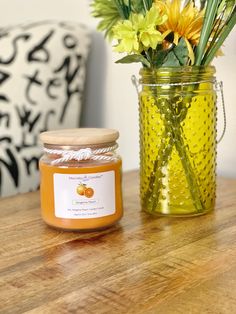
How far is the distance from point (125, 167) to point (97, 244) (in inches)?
24.1

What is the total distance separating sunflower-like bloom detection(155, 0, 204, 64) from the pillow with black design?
0.52 metres

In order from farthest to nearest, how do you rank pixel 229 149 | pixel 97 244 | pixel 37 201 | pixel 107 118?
pixel 107 118 → pixel 229 149 → pixel 37 201 → pixel 97 244

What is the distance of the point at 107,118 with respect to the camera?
1.22 meters

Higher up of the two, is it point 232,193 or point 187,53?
point 187,53

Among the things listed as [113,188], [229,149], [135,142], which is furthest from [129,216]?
[135,142]

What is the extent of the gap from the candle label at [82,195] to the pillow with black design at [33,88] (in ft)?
1.54

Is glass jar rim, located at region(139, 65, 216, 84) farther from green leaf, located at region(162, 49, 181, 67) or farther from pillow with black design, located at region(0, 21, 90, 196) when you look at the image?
pillow with black design, located at region(0, 21, 90, 196)

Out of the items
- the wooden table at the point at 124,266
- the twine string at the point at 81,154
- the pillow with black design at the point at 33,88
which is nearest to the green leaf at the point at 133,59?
the twine string at the point at 81,154

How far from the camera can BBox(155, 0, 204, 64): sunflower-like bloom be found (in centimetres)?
64

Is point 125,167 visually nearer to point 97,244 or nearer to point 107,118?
point 107,118

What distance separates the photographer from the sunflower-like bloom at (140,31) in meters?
0.60

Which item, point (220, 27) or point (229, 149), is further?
point (229, 149)

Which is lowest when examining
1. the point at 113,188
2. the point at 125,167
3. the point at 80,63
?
the point at 125,167

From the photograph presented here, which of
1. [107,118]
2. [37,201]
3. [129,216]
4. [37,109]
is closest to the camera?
[129,216]
